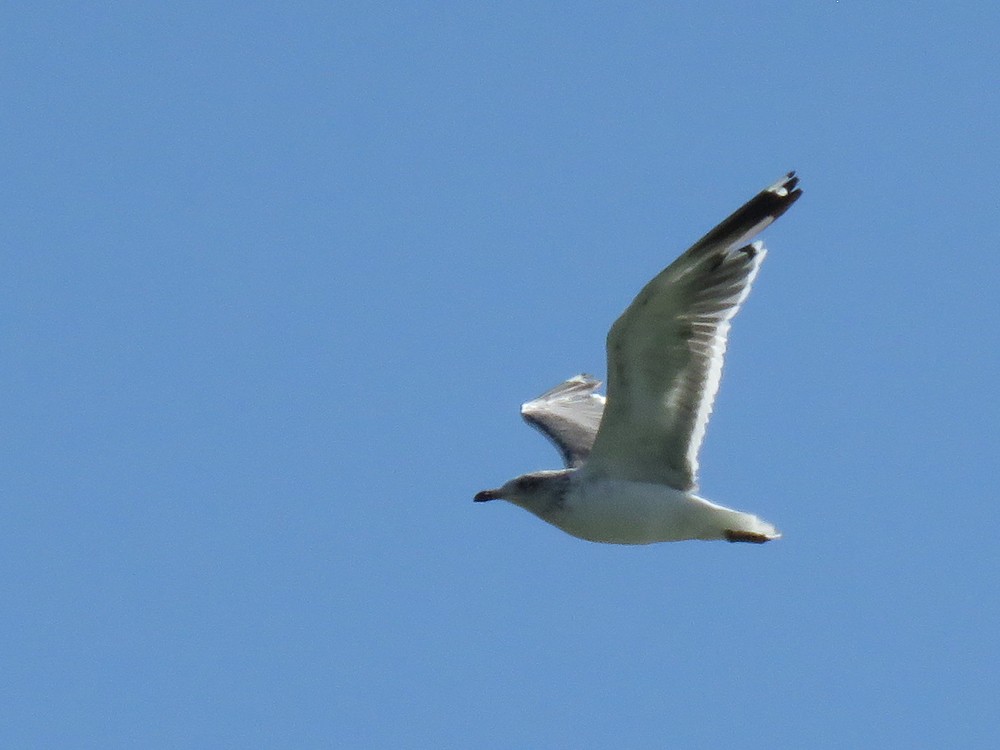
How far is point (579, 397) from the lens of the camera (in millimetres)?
17094

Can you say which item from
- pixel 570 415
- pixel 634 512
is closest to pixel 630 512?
pixel 634 512

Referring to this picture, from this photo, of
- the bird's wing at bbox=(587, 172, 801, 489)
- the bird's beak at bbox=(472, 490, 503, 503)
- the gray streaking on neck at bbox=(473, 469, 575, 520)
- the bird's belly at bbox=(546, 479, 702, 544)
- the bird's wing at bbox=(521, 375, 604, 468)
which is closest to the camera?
the bird's wing at bbox=(587, 172, 801, 489)

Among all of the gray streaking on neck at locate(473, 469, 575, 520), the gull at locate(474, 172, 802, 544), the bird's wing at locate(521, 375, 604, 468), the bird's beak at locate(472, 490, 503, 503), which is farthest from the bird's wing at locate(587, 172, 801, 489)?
the bird's wing at locate(521, 375, 604, 468)

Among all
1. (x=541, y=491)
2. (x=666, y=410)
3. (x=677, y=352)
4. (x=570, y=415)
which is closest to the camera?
(x=677, y=352)

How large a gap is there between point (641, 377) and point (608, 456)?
0.70 m

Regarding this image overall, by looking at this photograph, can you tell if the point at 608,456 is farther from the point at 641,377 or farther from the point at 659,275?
the point at 659,275

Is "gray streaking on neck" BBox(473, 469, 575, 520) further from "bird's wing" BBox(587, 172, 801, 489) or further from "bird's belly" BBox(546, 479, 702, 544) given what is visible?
"bird's wing" BBox(587, 172, 801, 489)

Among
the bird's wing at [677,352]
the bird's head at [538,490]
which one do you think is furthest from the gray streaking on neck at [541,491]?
the bird's wing at [677,352]

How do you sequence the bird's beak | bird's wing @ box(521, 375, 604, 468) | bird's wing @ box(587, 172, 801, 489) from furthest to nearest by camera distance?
bird's wing @ box(521, 375, 604, 468) → the bird's beak → bird's wing @ box(587, 172, 801, 489)

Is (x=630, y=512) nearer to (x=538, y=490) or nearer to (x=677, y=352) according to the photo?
(x=538, y=490)

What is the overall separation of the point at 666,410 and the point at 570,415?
3.59 meters

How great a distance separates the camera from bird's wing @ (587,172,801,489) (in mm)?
11977

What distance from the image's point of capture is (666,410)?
41.1 feet

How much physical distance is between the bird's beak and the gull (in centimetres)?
4
